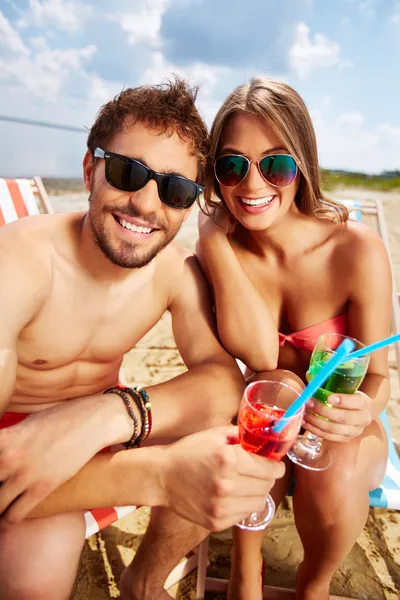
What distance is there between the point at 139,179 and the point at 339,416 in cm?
121

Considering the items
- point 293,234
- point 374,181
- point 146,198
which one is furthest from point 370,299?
point 374,181

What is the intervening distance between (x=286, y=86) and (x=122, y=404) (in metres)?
1.61

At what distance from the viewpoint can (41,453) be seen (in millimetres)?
1276

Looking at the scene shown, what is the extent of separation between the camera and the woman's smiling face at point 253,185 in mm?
1866

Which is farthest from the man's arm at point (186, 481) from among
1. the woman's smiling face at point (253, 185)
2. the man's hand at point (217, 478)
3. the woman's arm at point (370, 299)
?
the woman's smiling face at point (253, 185)

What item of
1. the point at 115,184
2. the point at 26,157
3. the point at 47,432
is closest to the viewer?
the point at 47,432

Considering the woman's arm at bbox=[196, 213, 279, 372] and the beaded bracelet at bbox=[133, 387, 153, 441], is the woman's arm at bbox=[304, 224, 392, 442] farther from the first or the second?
the beaded bracelet at bbox=[133, 387, 153, 441]

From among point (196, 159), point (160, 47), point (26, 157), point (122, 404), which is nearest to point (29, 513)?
point (122, 404)

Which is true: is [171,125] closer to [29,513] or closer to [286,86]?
[286,86]

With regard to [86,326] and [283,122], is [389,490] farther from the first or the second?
[283,122]

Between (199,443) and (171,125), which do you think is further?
(171,125)

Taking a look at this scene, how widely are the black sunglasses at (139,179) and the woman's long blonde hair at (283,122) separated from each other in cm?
31

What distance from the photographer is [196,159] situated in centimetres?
186

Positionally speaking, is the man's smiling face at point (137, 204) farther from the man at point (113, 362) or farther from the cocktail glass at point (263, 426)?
the cocktail glass at point (263, 426)
